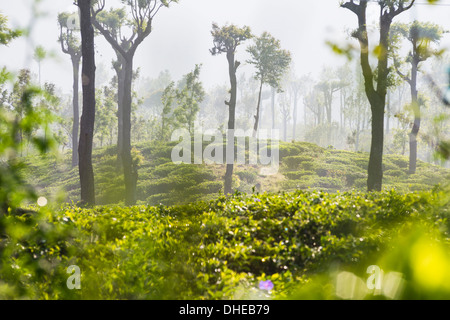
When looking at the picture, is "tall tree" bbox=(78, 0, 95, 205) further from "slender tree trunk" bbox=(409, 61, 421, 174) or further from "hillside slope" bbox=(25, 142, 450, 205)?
"slender tree trunk" bbox=(409, 61, 421, 174)

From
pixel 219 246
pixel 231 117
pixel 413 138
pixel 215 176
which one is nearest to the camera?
pixel 219 246

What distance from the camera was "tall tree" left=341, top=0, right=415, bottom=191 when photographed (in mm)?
10805

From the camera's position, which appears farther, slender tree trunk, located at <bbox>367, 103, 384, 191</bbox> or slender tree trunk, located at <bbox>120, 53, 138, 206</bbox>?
slender tree trunk, located at <bbox>120, 53, 138, 206</bbox>

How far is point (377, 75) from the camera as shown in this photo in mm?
11492

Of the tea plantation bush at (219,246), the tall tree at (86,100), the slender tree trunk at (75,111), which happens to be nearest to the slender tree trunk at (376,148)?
the tea plantation bush at (219,246)

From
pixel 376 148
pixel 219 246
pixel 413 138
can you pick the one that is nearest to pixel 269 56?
pixel 413 138

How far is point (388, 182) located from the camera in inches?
923

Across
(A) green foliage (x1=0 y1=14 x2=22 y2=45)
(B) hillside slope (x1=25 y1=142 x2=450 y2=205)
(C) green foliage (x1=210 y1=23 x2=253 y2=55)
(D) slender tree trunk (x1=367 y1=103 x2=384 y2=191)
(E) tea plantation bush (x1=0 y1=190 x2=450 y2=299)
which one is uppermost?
(C) green foliage (x1=210 y1=23 x2=253 y2=55)

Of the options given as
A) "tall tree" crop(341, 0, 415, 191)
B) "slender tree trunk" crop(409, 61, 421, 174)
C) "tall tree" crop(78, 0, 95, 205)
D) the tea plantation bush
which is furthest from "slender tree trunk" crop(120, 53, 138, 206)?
"slender tree trunk" crop(409, 61, 421, 174)

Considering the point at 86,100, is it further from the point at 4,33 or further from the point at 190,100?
the point at 190,100
